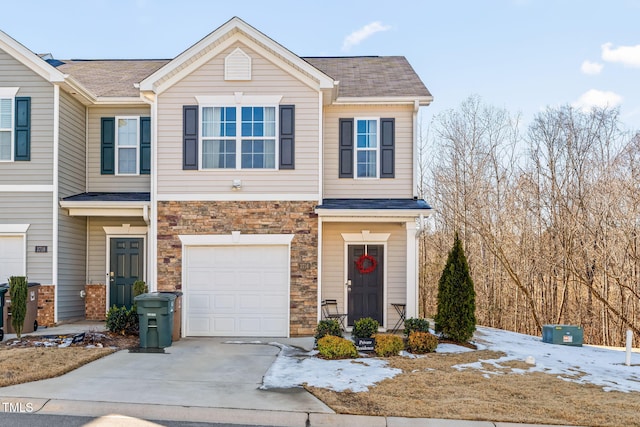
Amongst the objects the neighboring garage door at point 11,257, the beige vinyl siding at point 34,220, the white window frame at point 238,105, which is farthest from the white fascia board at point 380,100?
the neighboring garage door at point 11,257

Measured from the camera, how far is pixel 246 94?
12.0 metres

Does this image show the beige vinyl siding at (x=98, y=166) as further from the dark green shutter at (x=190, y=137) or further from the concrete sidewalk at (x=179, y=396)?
the concrete sidewalk at (x=179, y=396)

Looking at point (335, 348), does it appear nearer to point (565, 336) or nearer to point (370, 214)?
point (370, 214)

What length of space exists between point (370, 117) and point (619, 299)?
42.4 ft

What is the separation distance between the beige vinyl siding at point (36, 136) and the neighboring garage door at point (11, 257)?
1.38 metres

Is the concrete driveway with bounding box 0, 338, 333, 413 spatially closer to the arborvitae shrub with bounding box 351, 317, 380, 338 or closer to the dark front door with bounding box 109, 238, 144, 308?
the arborvitae shrub with bounding box 351, 317, 380, 338

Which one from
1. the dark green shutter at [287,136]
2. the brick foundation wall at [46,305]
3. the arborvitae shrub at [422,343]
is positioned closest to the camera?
the arborvitae shrub at [422,343]

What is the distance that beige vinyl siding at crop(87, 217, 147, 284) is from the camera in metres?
14.0

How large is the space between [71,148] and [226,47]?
469cm

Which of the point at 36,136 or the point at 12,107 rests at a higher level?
the point at 12,107

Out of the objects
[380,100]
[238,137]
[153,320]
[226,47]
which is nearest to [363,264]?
[380,100]

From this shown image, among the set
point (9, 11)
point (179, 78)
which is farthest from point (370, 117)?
point (9, 11)

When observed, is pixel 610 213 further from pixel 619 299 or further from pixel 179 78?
pixel 179 78

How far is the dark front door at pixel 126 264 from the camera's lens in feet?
46.0
